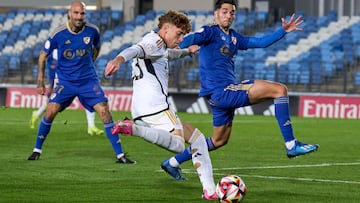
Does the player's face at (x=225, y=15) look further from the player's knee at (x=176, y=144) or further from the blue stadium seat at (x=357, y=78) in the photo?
the blue stadium seat at (x=357, y=78)

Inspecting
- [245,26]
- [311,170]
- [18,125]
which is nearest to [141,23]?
[245,26]

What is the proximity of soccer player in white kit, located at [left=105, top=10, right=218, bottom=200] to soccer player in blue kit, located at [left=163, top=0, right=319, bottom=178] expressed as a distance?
0.98m

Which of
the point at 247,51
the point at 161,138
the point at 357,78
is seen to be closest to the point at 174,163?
the point at 161,138

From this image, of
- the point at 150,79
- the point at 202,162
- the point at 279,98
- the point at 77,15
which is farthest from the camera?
the point at 77,15

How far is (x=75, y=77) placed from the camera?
14375mm

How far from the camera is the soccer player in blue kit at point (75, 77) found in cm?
1423

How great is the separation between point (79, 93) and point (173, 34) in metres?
4.53

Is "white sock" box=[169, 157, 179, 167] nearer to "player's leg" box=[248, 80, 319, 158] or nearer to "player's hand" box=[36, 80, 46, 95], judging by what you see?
"player's leg" box=[248, 80, 319, 158]

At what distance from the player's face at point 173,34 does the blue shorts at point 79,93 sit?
4236 millimetres

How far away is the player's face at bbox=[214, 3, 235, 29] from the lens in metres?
11.7

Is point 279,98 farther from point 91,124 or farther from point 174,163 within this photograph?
point 91,124

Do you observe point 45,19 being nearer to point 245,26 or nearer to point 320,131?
point 245,26

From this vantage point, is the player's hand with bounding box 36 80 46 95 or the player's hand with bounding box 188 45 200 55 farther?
the player's hand with bounding box 36 80 46 95

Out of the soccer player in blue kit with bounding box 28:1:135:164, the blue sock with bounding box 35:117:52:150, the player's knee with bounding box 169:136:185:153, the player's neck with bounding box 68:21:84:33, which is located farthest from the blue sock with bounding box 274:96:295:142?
the blue sock with bounding box 35:117:52:150
